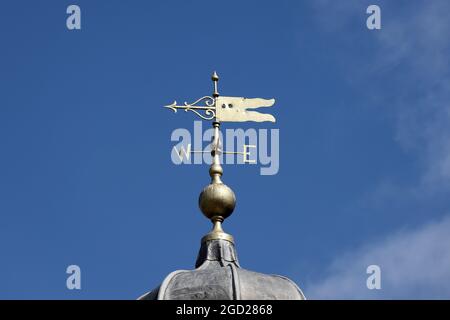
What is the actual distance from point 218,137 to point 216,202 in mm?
1055

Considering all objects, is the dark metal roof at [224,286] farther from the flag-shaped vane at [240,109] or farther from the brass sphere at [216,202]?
the flag-shaped vane at [240,109]

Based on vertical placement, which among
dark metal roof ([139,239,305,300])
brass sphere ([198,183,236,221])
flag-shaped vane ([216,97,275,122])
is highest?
flag-shaped vane ([216,97,275,122])

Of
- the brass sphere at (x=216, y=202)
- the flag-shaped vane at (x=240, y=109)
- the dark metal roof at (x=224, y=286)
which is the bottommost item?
the dark metal roof at (x=224, y=286)

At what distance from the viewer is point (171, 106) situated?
2459 centimetres

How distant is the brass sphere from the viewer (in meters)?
24.1

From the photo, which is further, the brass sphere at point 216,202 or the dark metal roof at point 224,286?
the brass sphere at point 216,202

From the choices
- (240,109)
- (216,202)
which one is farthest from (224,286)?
(240,109)

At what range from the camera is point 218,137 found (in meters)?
24.4

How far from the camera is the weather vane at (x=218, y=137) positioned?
24.1m

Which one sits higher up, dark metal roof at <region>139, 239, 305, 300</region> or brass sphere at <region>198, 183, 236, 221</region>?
brass sphere at <region>198, 183, 236, 221</region>

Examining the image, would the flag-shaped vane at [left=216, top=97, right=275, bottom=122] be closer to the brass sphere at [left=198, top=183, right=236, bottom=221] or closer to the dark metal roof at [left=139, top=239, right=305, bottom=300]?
Answer: the brass sphere at [left=198, top=183, right=236, bottom=221]
